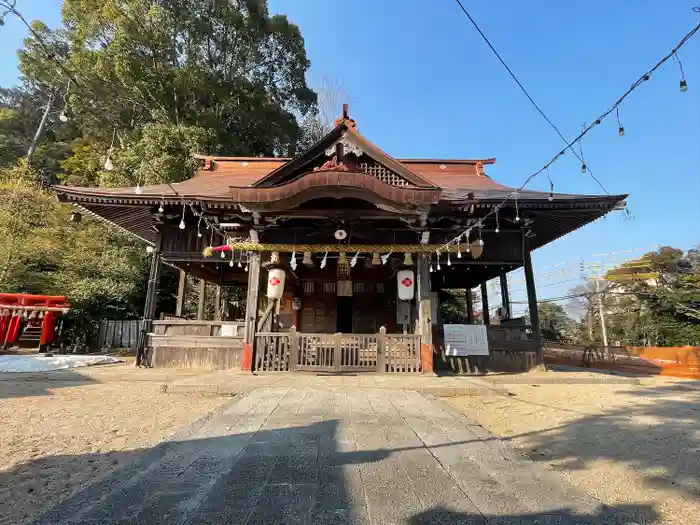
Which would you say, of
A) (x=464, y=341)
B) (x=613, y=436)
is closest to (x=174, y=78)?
(x=464, y=341)

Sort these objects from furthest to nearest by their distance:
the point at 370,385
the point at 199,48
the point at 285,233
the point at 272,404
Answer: the point at 199,48 → the point at 285,233 → the point at 370,385 → the point at 272,404

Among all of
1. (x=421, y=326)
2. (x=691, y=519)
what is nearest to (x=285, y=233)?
(x=421, y=326)

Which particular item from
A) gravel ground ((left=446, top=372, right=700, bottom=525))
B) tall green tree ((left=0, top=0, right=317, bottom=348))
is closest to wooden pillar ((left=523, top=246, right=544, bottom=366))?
gravel ground ((left=446, top=372, right=700, bottom=525))

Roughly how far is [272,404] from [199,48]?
24943 mm

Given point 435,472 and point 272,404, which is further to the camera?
point 272,404

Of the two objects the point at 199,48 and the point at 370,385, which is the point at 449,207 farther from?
the point at 199,48

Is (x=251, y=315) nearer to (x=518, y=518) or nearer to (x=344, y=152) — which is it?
(x=344, y=152)

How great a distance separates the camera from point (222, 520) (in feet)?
7.94

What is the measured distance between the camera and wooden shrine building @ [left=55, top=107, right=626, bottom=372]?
909 cm

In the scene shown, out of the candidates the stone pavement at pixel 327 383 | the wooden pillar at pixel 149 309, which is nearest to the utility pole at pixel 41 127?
the wooden pillar at pixel 149 309

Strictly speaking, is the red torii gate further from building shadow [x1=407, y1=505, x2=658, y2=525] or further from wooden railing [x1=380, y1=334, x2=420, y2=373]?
building shadow [x1=407, y1=505, x2=658, y2=525]

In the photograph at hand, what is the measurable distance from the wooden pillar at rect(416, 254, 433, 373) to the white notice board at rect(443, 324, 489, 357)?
1.06 m

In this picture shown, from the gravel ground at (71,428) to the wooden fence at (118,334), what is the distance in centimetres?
975

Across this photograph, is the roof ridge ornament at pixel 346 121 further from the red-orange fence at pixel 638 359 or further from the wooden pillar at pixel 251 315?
the red-orange fence at pixel 638 359
